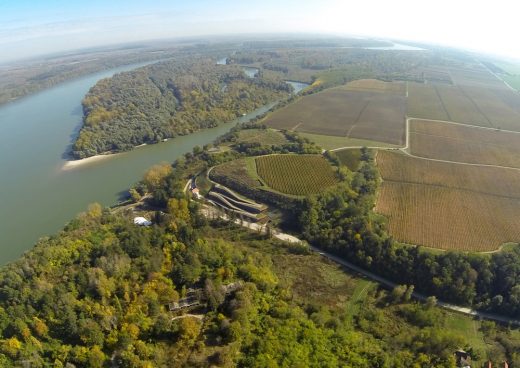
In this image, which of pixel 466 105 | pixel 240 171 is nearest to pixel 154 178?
pixel 240 171

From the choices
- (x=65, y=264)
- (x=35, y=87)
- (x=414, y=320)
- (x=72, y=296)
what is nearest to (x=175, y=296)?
(x=72, y=296)

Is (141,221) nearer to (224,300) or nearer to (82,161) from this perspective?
(224,300)

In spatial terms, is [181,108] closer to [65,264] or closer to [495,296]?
[65,264]

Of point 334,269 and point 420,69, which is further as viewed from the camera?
point 420,69

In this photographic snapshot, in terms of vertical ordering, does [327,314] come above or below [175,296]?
below

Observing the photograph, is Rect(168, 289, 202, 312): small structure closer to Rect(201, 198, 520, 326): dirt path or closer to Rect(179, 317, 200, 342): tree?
Rect(179, 317, 200, 342): tree

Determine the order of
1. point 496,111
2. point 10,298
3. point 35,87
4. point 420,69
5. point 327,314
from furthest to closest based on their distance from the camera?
1. point 420,69
2. point 35,87
3. point 496,111
4. point 327,314
5. point 10,298
